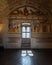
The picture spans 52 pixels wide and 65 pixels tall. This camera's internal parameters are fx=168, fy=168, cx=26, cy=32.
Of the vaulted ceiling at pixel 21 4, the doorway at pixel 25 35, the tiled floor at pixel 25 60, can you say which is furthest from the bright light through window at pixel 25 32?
the tiled floor at pixel 25 60

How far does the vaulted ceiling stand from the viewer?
16558 millimetres

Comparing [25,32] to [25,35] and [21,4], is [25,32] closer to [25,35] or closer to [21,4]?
[25,35]

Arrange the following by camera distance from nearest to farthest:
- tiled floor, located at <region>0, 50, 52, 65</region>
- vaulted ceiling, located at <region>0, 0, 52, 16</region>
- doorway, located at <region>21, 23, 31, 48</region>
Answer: tiled floor, located at <region>0, 50, 52, 65</region>, vaulted ceiling, located at <region>0, 0, 52, 16</region>, doorway, located at <region>21, 23, 31, 48</region>

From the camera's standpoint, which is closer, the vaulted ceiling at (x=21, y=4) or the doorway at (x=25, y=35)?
the vaulted ceiling at (x=21, y=4)

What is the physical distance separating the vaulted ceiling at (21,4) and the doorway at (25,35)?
2.06 metres

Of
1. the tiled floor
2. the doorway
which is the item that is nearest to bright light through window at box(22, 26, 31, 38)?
the doorway

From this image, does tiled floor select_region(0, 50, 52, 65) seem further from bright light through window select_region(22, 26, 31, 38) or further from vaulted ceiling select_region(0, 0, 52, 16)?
vaulted ceiling select_region(0, 0, 52, 16)

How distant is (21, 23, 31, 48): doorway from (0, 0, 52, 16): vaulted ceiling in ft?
6.76

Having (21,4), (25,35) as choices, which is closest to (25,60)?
(25,35)

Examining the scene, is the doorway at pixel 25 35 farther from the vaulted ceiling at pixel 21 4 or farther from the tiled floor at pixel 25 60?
the tiled floor at pixel 25 60

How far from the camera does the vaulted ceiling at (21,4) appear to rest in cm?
1656

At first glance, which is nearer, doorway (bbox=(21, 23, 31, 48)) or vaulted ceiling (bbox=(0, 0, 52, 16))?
vaulted ceiling (bbox=(0, 0, 52, 16))

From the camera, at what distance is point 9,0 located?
16453 mm

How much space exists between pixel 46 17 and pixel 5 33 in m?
4.44
